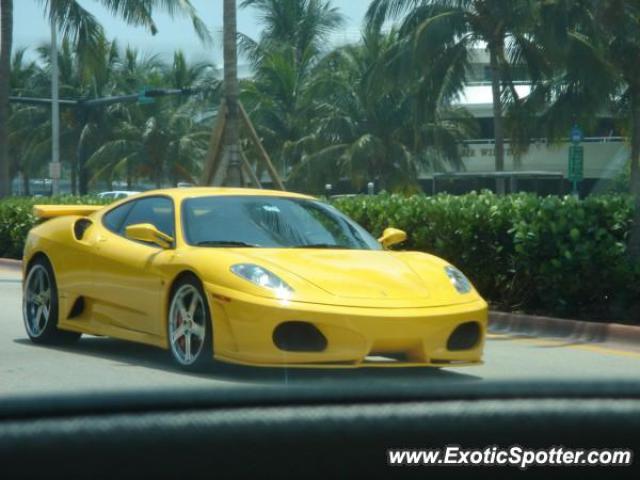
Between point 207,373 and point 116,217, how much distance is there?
1.99m

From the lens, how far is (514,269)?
13.4 m

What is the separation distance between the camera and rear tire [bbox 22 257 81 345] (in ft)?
31.2

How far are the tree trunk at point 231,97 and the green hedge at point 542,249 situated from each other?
6757 millimetres

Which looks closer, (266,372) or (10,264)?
(266,372)

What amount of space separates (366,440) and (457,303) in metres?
6.29

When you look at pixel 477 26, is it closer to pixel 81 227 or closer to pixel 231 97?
pixel 231 97

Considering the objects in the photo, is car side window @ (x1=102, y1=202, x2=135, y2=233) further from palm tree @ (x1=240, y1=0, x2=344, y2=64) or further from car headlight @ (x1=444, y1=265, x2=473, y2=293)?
palm tree @ (x1=240, y1=0, x2=344, y2=64)

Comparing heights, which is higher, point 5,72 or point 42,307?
point 5,72

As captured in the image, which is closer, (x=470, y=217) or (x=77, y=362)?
(x=77, y=362)

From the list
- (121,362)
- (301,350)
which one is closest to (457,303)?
(301,350)

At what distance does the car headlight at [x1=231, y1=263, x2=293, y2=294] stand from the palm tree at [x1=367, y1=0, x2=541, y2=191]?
32.0 m

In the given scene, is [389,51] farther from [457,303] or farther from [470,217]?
[457,303]

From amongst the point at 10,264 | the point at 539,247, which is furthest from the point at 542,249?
the point at 10,264

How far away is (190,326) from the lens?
310 inches
